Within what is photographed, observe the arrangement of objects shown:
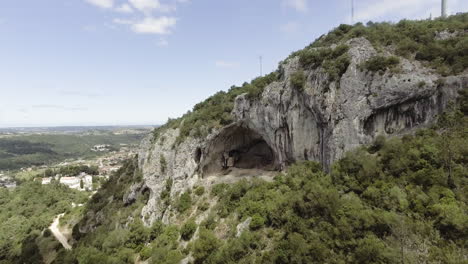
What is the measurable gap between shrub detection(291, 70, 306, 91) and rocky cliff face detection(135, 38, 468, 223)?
0.43m

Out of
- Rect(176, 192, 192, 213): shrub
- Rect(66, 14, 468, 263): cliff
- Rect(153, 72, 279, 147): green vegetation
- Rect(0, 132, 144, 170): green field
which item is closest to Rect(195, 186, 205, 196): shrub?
Rect(66, 14, 468, 263): cliff

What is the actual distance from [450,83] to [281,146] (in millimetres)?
15991

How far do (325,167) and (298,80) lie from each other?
9.61 meters

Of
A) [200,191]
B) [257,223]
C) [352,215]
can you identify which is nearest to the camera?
[352,215]

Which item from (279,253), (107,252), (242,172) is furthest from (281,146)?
(107,252)

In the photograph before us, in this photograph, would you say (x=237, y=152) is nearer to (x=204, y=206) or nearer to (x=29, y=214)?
(x=204, y=206)

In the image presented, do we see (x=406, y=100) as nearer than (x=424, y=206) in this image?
No

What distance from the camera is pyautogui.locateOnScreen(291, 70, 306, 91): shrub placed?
83.1 feet

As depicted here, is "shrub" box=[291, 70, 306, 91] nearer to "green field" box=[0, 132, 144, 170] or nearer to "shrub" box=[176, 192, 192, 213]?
"shrub" box=[176, 192, 192, 213]

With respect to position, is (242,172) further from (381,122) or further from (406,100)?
(406,100)

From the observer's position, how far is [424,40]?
902 inches

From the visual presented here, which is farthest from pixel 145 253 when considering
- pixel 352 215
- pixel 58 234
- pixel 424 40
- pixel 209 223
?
pixel 424 40

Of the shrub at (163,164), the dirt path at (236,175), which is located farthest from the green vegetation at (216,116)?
the dirt path at (236,175)

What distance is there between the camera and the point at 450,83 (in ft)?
59.6
